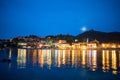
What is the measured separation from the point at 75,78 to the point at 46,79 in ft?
12.0

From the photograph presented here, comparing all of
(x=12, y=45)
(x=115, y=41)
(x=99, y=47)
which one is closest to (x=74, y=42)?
(x=99, y=47)

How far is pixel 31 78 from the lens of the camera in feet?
92.1

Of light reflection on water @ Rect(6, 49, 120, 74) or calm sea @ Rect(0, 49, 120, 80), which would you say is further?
light reflection on water @ Rect(6, 49, 120, 74)

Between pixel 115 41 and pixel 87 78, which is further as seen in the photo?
pixel 115 41

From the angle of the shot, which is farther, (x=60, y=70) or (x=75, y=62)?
(x=75, y=62)

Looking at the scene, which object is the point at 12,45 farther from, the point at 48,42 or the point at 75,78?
the point at 75,78

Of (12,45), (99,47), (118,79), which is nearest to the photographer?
(118,79)

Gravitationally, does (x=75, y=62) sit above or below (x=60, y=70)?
above

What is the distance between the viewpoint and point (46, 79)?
27562 millimetres

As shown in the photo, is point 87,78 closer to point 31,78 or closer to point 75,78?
point 75,78

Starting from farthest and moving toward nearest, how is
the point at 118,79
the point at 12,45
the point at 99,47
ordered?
the point at 99,47, the point at 12,45, the point at 118,79

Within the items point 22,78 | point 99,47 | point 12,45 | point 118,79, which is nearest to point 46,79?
point 22,78

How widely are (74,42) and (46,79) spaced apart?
172288 millimetres

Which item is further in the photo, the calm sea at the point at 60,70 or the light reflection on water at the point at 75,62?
the light reflection on water at the point at 75,62
